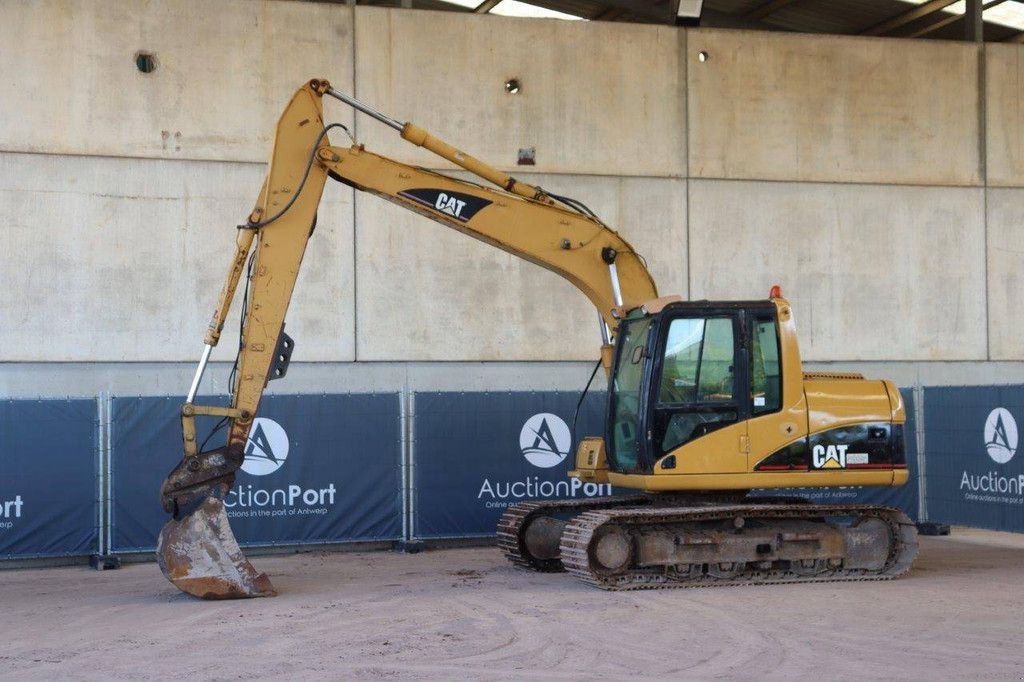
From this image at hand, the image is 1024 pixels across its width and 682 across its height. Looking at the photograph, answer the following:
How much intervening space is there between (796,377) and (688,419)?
1122 mm

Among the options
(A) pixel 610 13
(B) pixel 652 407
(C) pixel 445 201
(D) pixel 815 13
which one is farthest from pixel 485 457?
(D) pixel 815 13

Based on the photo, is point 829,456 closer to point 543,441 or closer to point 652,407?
point 652,407

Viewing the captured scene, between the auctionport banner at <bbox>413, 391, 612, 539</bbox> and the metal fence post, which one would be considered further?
the metal fence post

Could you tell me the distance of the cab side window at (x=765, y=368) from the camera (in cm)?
1217

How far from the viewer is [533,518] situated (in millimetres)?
13500

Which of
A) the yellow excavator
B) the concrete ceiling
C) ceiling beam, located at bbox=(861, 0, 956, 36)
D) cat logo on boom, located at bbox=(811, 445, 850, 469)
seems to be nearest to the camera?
the yellow excavator

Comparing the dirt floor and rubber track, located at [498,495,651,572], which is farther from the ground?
rubber track, located at [498,495,651,572]

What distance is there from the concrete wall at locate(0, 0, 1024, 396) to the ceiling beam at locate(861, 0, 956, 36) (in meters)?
2.11

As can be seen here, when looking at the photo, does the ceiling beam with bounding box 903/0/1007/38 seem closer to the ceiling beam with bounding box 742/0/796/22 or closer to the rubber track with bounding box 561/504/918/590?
the ceiling beam with bounding box 742/0/796/22

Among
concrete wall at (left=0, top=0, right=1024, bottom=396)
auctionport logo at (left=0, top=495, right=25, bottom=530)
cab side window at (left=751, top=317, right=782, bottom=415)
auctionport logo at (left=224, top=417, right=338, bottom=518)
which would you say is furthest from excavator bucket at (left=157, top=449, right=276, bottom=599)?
concrete wall at (left=0, top=0, right=1024, bottom=396)

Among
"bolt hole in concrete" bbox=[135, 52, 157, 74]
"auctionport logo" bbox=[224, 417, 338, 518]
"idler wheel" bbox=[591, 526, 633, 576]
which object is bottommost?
"idler wheel" bbox=[591, 526, 633, 576]

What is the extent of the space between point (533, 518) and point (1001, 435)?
226 inches

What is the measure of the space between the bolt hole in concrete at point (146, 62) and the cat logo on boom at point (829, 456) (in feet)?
33.8

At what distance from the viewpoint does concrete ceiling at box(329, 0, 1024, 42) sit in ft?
73.0
